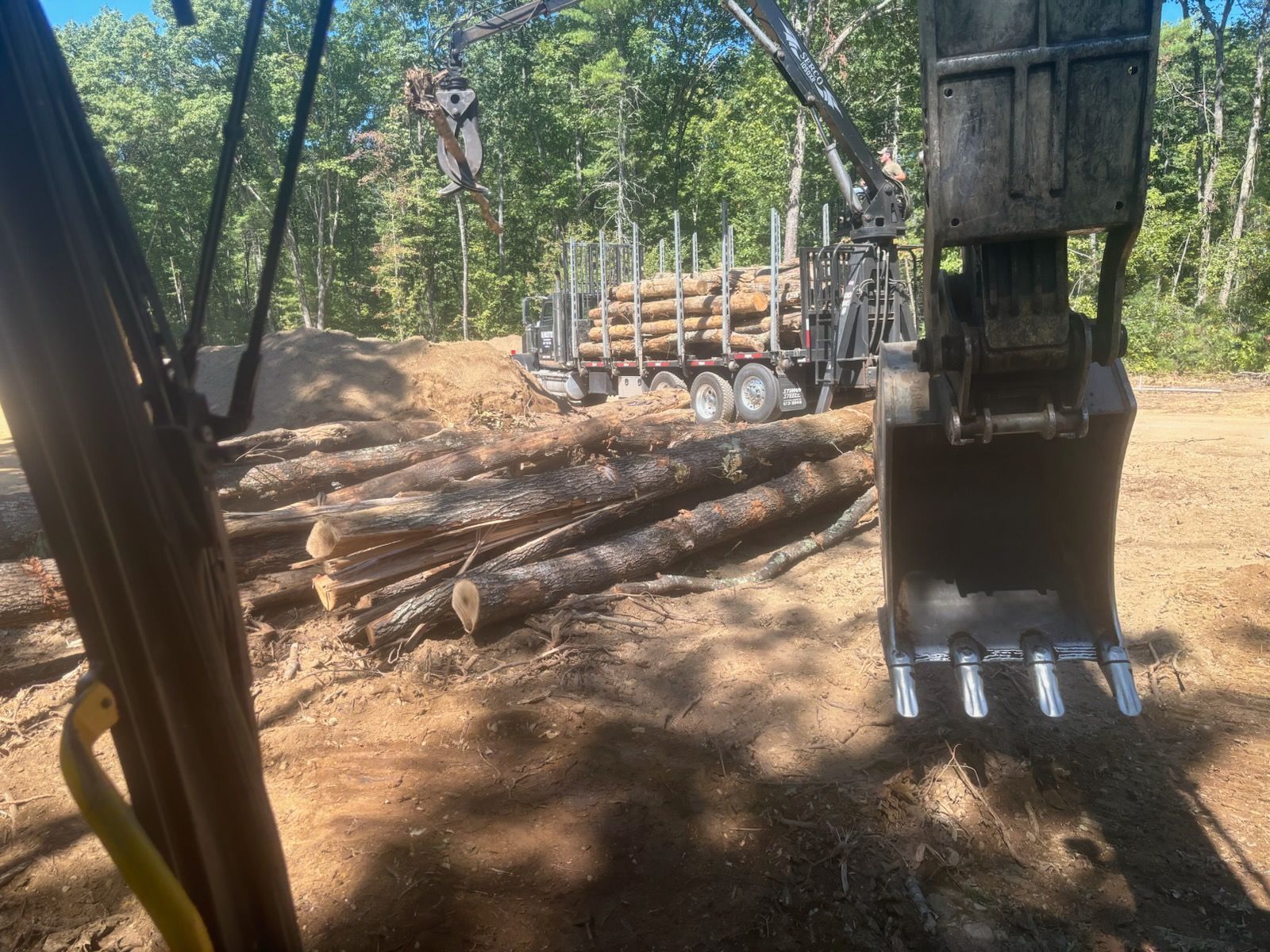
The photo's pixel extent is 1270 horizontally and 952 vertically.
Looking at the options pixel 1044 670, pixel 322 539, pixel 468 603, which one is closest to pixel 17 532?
pixel 322 539

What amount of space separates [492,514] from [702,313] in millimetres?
9055

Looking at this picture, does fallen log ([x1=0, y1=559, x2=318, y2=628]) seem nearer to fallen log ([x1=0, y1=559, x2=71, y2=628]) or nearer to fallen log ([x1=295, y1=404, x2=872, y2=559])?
fallen log ([x1=0, y1=559, x2=71, y2=628])

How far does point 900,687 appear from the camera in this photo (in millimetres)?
3293

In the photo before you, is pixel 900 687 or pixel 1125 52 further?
pixel 900 687

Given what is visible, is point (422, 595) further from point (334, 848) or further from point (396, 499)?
point (334, 848)

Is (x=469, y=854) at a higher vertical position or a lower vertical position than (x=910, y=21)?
lower

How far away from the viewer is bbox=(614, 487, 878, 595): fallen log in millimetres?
6673

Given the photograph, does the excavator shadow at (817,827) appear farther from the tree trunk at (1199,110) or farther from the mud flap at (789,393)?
the tree trunk at (1199,110)

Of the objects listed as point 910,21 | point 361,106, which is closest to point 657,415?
point 910,21

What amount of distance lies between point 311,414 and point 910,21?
21496mm

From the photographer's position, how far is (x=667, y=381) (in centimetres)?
1584

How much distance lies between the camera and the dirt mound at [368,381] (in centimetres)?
1252

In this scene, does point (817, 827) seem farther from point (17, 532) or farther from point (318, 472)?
point (17, 532)

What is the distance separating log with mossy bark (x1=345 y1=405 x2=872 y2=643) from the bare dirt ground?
31 centimetres
